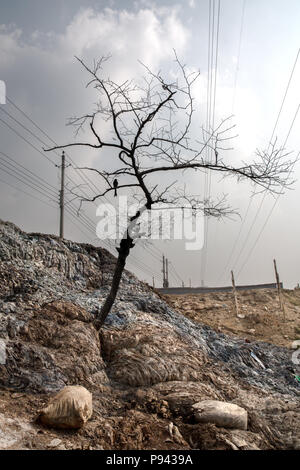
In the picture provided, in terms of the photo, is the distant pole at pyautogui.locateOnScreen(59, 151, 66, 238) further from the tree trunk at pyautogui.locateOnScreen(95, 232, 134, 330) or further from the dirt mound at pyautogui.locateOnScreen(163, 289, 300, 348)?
the tree trunk at pyautogui.locateOnScreen(95, 232, 134, 330)

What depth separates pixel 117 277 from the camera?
25.7ft

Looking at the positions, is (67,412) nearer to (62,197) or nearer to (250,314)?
(250,314)

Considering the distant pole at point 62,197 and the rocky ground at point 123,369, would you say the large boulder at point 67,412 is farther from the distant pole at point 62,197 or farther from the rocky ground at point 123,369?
the distant pole at point 62,197

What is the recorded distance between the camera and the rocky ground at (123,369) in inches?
182

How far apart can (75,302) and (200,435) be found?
4872 millimetres

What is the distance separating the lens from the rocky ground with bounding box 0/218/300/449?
15.2 feet

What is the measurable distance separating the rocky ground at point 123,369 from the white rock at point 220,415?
135mm

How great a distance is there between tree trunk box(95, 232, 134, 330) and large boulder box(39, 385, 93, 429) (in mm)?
3128

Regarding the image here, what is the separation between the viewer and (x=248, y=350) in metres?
9.61

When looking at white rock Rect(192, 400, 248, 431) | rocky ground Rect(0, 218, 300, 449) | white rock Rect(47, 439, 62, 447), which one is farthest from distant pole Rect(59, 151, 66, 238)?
white rock Rect(47, 439, 62, 447)

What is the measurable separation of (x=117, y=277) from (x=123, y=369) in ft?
6.98

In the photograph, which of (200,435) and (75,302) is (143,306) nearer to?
(75,302)

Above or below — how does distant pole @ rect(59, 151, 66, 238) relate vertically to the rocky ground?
above

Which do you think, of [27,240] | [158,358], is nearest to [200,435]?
[158,358]
